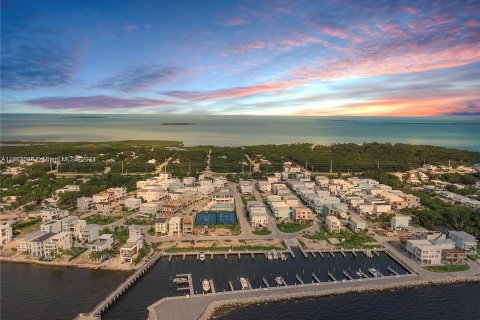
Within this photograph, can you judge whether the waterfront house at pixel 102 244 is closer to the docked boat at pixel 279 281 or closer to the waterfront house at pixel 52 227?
the waterfront house at pixel 52 227

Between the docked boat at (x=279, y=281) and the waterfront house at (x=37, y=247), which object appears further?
the waterfront house at (x=37, y=247)

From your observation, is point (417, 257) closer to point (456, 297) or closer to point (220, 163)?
point (456, 297)

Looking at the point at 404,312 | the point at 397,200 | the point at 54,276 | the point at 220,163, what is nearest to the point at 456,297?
the point at 404,312

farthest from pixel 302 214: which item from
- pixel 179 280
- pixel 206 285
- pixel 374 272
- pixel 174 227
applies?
pixel 179 280

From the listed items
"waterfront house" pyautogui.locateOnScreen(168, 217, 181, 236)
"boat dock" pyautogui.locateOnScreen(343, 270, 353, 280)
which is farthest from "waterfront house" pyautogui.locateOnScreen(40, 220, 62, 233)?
"boat dock" pyautogui.locateOnScreen(343, 270, 353, 280)

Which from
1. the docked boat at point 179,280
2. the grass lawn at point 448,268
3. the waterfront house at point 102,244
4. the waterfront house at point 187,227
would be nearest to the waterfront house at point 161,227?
the waterfront house at point 187,227

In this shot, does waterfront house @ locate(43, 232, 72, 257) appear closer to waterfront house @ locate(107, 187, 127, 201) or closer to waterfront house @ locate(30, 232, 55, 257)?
waterfront house @ locate(30, 232, 55, 257)

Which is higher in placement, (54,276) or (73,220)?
(73,220)
